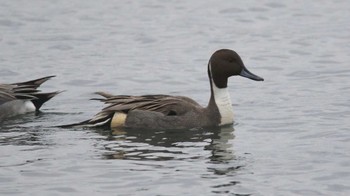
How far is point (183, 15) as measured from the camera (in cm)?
2183

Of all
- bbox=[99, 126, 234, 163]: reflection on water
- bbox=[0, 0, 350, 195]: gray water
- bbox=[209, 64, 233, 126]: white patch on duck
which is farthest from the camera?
bbox=[209, 64, 233, 126]: white patch on duck

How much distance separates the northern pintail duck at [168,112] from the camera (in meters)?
14.1

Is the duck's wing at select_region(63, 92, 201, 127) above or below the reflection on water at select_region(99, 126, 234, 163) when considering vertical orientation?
above

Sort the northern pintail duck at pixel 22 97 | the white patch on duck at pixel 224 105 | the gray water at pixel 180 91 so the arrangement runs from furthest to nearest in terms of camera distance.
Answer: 1. the northern pintail duck at pixel 22 97
2. the white patch on duck at pixel 224 105
3. the gray water at pixel 180 91

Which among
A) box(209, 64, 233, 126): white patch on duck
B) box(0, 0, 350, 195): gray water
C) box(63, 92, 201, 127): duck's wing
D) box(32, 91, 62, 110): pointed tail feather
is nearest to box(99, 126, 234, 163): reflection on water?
box(0, 0, 350, 195): gray water

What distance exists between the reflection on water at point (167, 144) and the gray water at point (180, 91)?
22mm

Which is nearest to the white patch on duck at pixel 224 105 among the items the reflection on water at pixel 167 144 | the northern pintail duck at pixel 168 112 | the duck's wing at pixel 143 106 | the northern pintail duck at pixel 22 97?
the northern pintail duck at pixel 168 112

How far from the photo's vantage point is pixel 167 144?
43.5 feet

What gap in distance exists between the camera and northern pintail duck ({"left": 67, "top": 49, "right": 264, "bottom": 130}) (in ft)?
46.2

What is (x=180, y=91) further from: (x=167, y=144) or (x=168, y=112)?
(x=167, y=144)

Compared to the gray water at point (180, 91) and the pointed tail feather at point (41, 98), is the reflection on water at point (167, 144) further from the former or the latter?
the pointed tail feather at point (41, 98)

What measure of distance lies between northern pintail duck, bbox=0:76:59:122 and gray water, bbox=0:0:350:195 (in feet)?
0.69

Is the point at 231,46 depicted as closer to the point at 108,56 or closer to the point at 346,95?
the point at 108,56

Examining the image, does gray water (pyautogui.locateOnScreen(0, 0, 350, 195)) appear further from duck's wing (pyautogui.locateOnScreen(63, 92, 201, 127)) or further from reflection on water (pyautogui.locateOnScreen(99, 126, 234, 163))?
duck's wing (pyautogui.locateOnScreen(63, 92, 201, 127))
